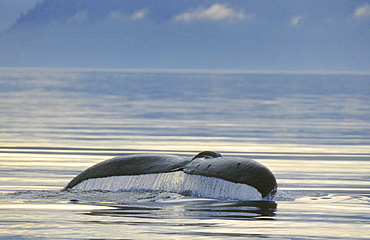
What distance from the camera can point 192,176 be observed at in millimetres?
10156

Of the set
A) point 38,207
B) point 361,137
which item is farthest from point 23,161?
point 361,137

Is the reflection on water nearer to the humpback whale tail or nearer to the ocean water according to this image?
the ocean water

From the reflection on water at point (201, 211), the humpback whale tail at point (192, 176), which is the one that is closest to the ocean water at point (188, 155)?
the reflection on water at point (201, 211)

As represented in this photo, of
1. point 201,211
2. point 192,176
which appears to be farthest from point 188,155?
point 201,211

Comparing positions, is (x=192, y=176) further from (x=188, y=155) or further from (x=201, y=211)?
(x=188, y=155)

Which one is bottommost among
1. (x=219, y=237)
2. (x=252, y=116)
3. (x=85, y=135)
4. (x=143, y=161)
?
(x=219, y=237)

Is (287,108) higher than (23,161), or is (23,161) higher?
(287,108)

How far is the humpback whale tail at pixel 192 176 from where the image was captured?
396 inches

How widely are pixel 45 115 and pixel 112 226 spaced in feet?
80.1

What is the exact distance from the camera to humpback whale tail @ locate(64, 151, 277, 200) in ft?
33.0

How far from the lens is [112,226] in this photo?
8.48 meters

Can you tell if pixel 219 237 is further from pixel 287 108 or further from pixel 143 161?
pixel 287 108

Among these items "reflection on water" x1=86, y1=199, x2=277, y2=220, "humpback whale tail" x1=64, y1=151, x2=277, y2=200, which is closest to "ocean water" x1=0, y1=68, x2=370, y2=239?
"reflection on water" x1=86, y1=199, x2=277, y2=220

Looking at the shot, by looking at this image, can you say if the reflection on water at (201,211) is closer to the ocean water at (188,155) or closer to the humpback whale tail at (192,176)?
the ocean water at (188,155)
